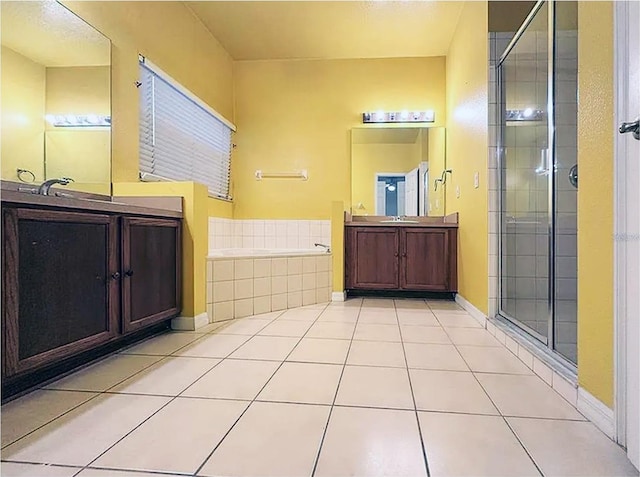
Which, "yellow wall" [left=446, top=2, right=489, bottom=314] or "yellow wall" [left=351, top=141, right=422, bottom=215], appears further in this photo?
"yellow wall" [left=351, top=141, right=422, bottom=215]

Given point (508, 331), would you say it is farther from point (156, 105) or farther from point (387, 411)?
point (156, 105)

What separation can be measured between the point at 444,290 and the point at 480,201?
1.15 meters

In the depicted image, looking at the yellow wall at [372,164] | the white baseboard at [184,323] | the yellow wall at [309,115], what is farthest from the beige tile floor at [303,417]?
the yellow wall at [309,115]

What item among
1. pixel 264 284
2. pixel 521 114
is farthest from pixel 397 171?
pixel 264 284

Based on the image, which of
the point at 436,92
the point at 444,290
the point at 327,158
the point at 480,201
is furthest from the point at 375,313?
the point at 436,92

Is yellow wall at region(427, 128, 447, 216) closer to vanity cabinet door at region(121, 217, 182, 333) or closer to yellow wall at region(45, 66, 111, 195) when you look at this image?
vanity cabinet door at region(121, 217, 182, 333)

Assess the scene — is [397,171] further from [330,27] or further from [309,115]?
[330,27]

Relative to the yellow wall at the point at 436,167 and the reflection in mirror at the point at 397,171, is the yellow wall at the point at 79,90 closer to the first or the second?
the reflection in mirror at the point at 397,171

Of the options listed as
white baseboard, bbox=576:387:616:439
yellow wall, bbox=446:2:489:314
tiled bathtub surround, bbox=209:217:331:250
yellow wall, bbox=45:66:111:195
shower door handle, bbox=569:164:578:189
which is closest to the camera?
white baseboard, bbox=576:387:616:439

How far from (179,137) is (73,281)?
6.66 ft

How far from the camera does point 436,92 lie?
411 cm

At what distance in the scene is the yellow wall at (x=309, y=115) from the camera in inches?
163

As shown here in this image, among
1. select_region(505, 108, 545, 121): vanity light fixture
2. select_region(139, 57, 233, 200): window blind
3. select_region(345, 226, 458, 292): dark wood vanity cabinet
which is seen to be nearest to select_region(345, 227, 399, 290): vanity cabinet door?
select_region(345, 226, 458, 292): dark wood vanity cabinet

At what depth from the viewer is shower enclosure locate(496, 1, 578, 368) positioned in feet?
6.47
